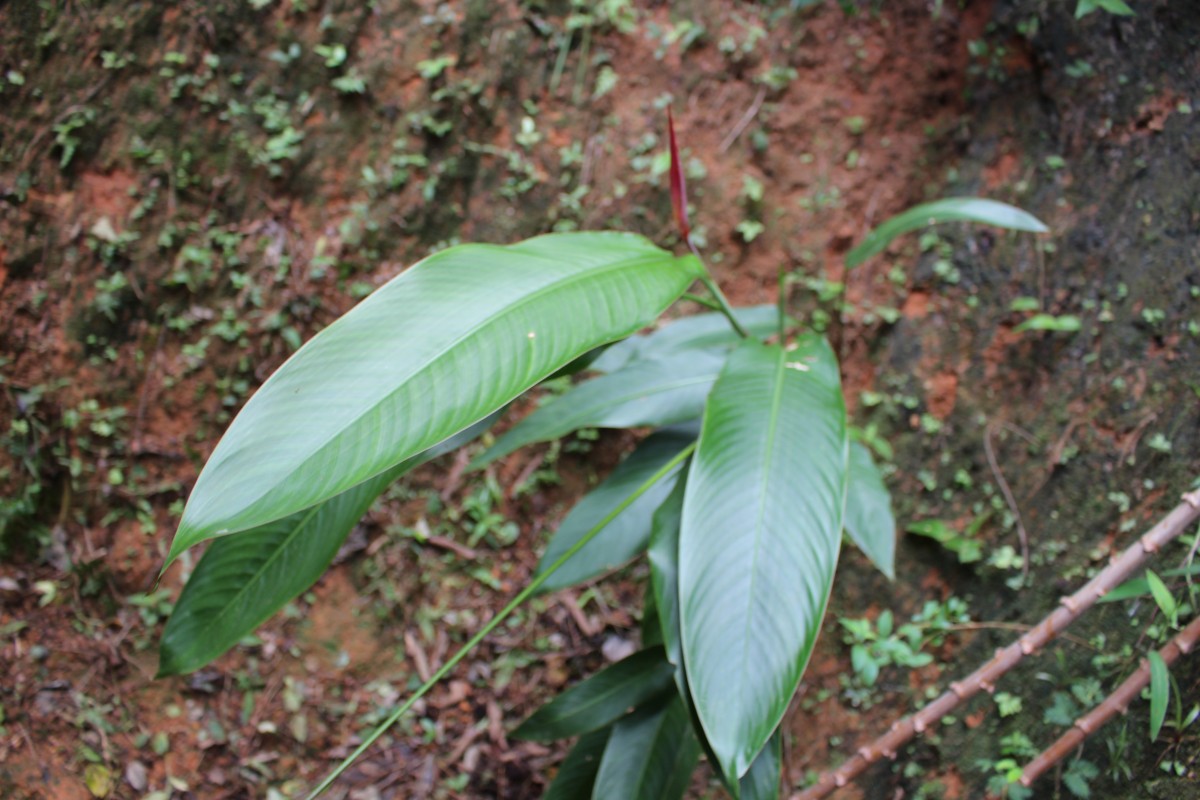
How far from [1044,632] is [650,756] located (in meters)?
0.61

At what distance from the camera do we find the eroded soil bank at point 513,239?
153 centimetres

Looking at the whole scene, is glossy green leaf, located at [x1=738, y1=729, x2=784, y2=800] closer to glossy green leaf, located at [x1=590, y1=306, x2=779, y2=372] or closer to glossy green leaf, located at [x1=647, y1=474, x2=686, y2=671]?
glossy green leaf, located at [x1=647, y1=474, x2=686, y2=671]

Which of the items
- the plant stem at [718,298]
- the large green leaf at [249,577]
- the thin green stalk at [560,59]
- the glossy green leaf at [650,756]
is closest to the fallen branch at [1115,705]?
the glossy green leaf at [650,756]

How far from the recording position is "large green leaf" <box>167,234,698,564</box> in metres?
0.72

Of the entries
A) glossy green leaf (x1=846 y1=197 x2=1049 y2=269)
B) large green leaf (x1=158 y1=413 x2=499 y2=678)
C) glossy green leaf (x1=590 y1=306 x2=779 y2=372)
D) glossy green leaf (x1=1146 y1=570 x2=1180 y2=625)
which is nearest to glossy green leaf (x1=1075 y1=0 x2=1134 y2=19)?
glossy green leaf (x1=846 y1=197 x2=1049 y2=269)

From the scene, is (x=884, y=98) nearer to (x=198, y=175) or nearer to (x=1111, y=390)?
(x=1111, y=390)

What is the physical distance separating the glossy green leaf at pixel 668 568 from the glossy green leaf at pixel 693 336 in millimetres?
434

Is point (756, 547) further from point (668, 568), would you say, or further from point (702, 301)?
point (702, 301)

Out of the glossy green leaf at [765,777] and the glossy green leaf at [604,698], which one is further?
the glossy green leaf at [604,698]

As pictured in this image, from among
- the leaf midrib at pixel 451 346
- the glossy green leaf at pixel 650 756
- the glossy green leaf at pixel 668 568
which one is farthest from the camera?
the glossy green leaf at pixel 650 756

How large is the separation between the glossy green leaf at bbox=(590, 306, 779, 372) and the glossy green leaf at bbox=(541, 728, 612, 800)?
0.67 meters

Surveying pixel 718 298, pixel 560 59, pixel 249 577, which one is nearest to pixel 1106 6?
pixel 718 298

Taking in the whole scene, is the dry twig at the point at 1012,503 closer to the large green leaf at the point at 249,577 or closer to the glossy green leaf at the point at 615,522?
the glossy green leaf at the point at 615,522

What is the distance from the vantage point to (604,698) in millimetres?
1226
